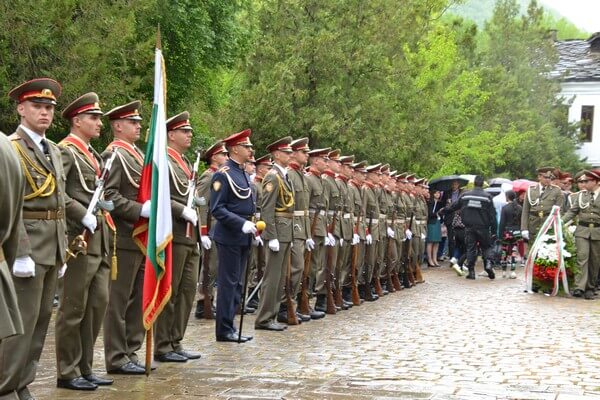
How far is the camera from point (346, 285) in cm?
1623

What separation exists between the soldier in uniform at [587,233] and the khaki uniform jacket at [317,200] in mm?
5724

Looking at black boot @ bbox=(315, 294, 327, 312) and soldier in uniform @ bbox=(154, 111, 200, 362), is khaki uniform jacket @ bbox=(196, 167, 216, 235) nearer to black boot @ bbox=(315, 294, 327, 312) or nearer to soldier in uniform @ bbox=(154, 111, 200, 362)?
black boot @ bbox=(315, 294, 327, 312)

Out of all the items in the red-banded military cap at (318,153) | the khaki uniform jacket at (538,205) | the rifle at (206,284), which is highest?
the red-banded military cap at (318,153)

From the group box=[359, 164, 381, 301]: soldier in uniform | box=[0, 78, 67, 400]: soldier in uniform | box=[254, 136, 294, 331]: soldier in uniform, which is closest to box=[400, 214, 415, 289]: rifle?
box=[359, 164, 381, 301]: soldier in uniform

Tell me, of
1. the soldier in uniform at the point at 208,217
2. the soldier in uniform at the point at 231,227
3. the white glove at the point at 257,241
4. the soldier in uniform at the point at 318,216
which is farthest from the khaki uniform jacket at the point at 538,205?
the soldier in uniform at the point at 231,227

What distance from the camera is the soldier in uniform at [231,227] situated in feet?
36.7

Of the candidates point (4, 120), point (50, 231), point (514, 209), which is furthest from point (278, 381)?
point (514, 209)

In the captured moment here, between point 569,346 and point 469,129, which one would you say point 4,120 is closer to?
point 569,346

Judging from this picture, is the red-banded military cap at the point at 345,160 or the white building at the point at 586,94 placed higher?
the white building at the point at 586,94

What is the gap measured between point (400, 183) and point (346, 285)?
164 inches

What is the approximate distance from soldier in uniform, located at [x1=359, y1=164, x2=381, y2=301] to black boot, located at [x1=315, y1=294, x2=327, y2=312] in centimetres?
210

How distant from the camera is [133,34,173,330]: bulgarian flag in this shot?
8758mm

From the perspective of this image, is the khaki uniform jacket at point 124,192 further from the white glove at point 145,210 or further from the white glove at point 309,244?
the white glove at point 309,244

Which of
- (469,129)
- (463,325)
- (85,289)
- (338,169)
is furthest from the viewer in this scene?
(469,129)
